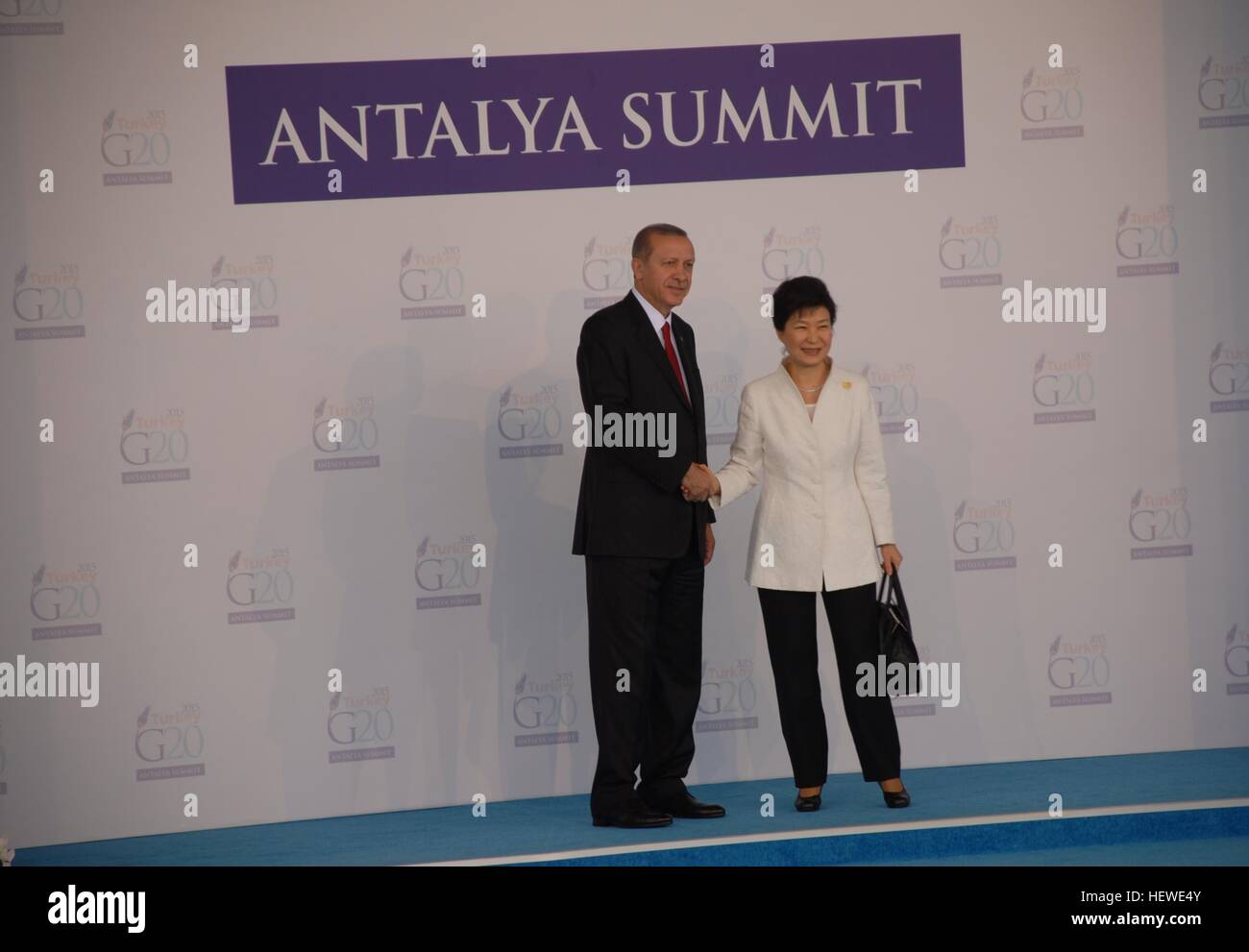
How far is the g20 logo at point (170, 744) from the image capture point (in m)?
5.34

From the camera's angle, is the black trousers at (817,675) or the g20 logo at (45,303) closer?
the black trousers at (817,675)

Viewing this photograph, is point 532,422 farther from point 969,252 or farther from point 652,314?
point 969,252

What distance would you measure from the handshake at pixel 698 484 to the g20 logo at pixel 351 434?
1416 millimetres

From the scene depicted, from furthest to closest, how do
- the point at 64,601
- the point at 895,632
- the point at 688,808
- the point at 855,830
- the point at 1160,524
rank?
the point at 1160,524
the point at 64,601
the point at 688,808
the point at 895,632
the point at 855,830

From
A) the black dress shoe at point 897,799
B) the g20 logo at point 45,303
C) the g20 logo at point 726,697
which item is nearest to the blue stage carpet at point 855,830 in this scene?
the black dress shoe at point 897,799

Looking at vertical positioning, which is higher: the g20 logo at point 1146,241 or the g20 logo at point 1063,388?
the g20 logo at point 1146,241

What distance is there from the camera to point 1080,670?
18.7ft

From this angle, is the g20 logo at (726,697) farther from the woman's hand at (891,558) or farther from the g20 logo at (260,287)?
the g20 logo at (260,287)

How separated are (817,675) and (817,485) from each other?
64cm

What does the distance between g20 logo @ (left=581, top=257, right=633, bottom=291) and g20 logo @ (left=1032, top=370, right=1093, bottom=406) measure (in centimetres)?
170

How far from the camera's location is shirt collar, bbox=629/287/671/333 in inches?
188

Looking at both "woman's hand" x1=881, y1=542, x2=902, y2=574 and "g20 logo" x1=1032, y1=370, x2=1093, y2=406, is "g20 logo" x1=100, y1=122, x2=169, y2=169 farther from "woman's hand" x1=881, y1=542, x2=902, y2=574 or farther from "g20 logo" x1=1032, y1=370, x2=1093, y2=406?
"g20 logo" x1=1032, y1=370, x2=1093, y2=406

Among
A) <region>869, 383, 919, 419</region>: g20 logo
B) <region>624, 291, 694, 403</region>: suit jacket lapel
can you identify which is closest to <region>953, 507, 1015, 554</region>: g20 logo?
<region>869, 383, 919, 419</region>: g20 logo

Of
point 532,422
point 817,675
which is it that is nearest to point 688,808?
point 817,675
